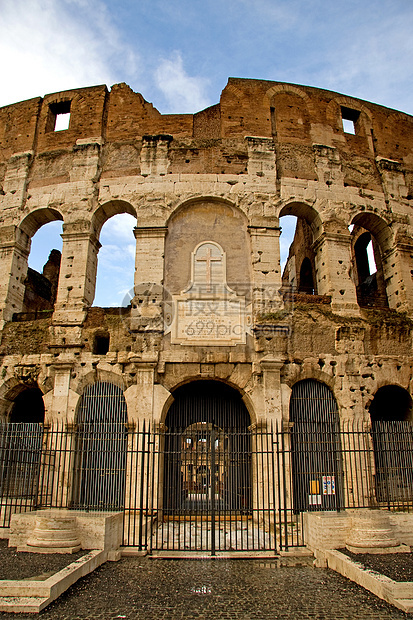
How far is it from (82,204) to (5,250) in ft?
7.88

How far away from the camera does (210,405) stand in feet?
36.2

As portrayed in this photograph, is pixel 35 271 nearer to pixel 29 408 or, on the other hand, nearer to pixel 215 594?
pixel 29 408

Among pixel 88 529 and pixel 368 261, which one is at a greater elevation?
pixel 368 261

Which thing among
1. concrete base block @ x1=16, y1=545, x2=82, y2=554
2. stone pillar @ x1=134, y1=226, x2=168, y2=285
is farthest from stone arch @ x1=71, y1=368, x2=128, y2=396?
concrete base block @ x1=16, y1=545, x2=82, y2=554

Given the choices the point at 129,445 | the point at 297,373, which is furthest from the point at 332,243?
the point at 129,445

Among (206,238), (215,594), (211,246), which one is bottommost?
(215,594)

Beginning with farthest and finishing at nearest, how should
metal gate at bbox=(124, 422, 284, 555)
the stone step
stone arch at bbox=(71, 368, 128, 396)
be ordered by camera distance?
1. stone arch at bbox=(71, 368, 128, 396)
2. metal gate at bbox=(124, 422, 284, 555)
3. the stone step

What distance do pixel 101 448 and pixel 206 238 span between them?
566cm

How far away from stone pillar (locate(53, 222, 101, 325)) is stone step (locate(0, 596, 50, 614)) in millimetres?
6734

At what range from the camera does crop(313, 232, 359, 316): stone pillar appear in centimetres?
1120

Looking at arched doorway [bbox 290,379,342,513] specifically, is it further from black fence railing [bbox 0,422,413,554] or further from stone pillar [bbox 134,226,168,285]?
stone pillar [bbox 134,226,168,285]

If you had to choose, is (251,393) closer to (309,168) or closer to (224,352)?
(224,352)

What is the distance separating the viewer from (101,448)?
1001 cm

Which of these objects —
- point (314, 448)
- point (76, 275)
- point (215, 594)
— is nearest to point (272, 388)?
point (314, 448)
